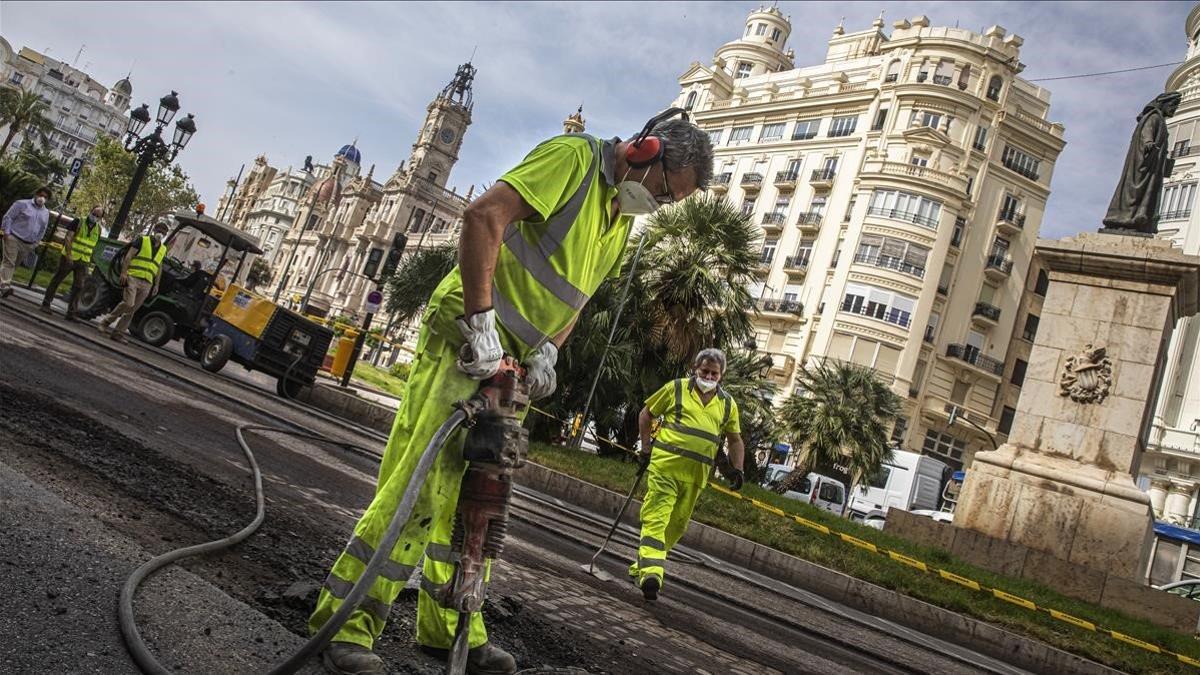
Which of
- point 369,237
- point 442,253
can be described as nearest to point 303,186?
point 369,237

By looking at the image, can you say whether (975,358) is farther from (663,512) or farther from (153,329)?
(663,512)

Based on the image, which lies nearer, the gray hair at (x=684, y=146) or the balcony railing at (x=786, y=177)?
the gray hair at (x=684, y=146)

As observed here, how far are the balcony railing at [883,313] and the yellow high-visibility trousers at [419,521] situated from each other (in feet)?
154

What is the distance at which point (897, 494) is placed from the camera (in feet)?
113

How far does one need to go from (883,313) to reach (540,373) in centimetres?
4703

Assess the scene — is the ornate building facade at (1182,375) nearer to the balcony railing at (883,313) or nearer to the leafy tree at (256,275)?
the balcony railing at (883,313)

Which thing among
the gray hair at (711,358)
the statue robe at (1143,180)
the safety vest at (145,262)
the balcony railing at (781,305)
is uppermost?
the balcony railing at (781,305)

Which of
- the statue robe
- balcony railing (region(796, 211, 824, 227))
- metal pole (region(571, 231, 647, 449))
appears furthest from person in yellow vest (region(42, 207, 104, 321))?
balcony railing (region(796, 211, 824, 227))

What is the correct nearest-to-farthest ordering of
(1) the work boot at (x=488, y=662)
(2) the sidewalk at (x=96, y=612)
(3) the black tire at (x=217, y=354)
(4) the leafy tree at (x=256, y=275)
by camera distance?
(2) the sidewalk at (x=96, y=612), (1) the work boot at (x=488, y=662), (3) the black tire at (x=217, y=354), (4) the leafy tree at (x=256, y=275)

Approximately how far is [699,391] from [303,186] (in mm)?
171604

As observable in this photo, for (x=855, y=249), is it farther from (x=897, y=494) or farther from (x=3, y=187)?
(x=3, y=187)

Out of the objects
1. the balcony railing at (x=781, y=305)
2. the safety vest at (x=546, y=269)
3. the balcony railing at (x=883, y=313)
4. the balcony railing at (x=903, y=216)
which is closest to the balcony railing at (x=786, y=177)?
the balcony railing at (x=903, y=216)

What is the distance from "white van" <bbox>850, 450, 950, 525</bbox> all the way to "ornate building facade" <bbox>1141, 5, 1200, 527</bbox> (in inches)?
468

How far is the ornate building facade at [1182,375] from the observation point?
4191 centimetres
